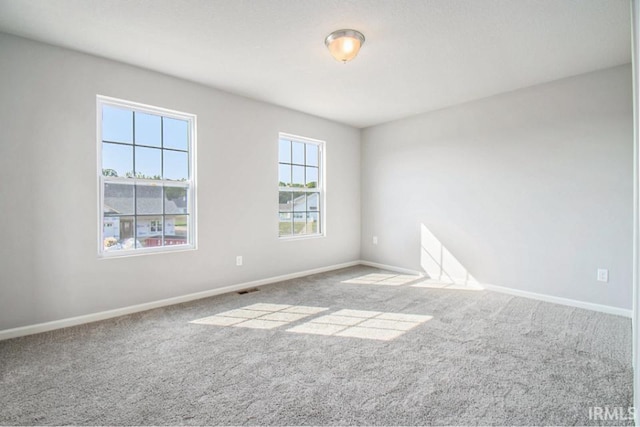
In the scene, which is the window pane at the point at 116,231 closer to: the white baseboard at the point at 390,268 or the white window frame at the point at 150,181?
the white window frame at the point at 150,181

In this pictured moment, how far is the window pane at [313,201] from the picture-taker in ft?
16.7

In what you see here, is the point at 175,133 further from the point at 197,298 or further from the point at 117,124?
the point at 197,298

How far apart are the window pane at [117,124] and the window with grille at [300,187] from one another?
6.45ft

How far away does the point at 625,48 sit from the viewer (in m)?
2.80

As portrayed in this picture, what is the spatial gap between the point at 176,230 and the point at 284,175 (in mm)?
1769

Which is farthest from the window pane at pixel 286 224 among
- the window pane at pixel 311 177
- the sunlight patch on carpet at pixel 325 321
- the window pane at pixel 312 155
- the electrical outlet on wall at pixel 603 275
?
the electrical outlet on wall at pixel 603 275

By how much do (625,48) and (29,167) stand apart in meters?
5.44

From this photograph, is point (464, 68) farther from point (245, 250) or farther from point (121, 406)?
point (121, 406)

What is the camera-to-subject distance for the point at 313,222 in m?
5.15

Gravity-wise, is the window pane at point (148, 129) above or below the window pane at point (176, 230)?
above

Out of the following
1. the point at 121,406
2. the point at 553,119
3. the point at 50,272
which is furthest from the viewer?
the point at 553,119

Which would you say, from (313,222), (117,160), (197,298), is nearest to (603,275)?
(313,222)

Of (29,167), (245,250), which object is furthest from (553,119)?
(29,167)

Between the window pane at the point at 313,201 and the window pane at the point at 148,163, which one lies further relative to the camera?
the window pane at the point at 313,201
